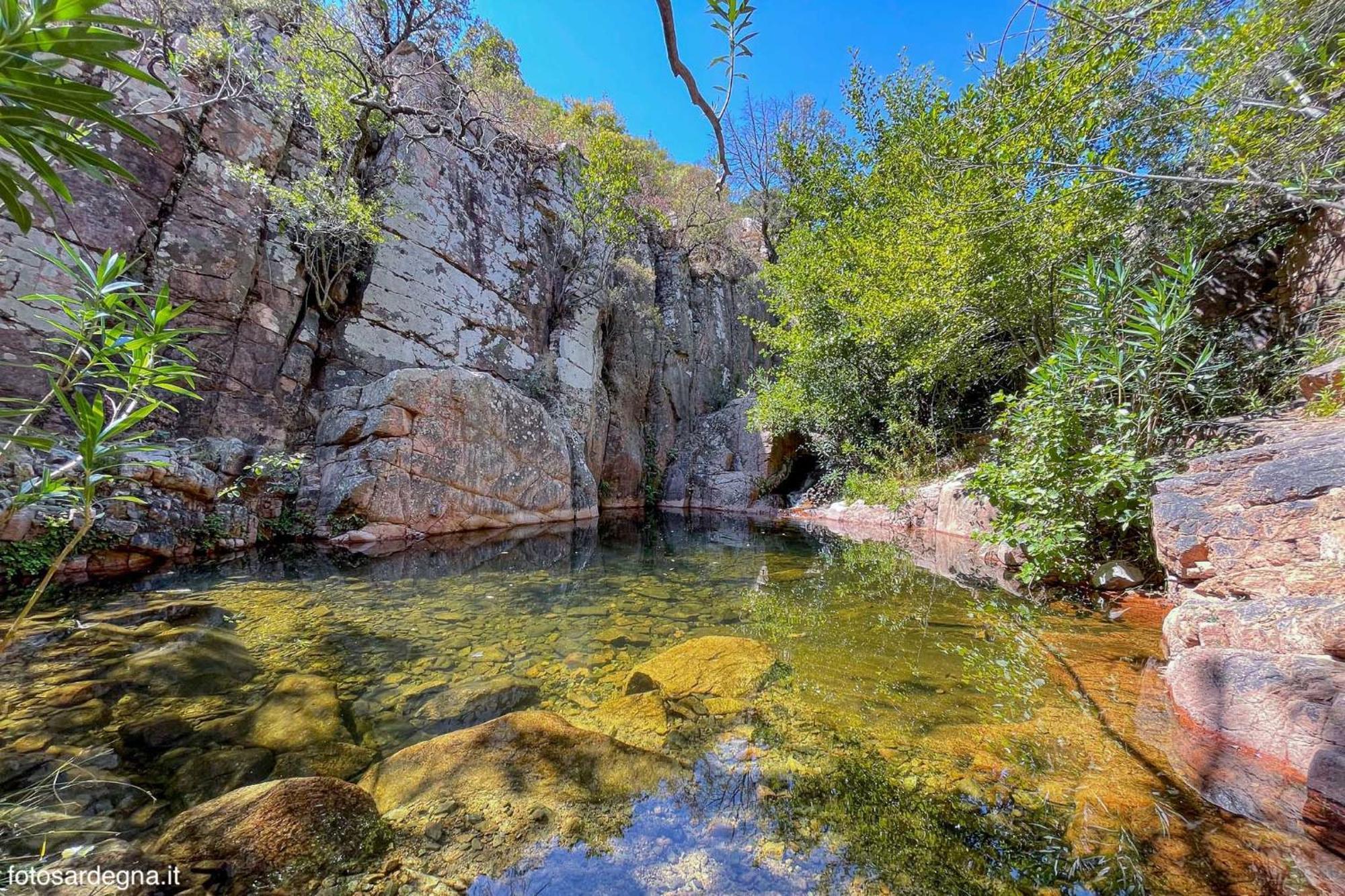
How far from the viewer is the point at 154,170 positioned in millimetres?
7070

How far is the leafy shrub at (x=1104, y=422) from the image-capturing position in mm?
4289

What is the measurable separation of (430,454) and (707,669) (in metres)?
7.03

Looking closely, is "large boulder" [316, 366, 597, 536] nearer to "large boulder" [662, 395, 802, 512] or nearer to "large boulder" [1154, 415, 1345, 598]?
"large boulder" [662, 395, 802, 512]

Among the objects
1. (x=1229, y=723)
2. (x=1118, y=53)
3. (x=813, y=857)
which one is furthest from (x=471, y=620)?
(x=1118, y=53)

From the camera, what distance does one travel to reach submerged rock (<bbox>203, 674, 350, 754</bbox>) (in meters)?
2.13

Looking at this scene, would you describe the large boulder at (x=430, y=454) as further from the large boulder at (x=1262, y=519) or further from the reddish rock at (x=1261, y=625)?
the large boulder at (x=1262, y=519)

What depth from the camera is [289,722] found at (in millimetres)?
2275

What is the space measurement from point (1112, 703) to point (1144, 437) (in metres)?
3.54

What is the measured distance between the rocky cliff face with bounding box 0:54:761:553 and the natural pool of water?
234 cm

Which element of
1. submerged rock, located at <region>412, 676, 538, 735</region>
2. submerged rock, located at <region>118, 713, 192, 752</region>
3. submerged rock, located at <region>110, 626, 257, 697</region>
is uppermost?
submerged rock, located at <region>110, 626, 257, 697</region>

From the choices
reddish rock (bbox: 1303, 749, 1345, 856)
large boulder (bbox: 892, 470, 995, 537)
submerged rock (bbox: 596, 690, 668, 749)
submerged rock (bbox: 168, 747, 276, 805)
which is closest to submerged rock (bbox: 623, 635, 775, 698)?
submerged rock (bbox: 596, 690, 668, 749)

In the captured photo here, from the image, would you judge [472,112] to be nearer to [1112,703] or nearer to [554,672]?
[554,672]

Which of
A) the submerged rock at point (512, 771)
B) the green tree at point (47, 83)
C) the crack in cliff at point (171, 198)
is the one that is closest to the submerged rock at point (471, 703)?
the submerged rock at point (512, 771)

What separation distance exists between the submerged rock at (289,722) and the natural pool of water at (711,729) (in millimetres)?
24
